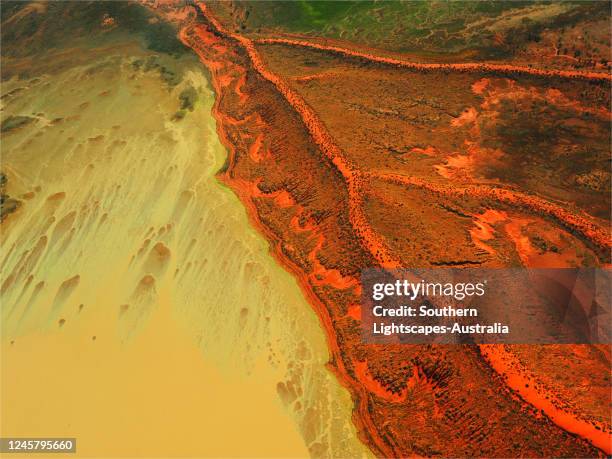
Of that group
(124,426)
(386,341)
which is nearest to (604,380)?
(386,341)

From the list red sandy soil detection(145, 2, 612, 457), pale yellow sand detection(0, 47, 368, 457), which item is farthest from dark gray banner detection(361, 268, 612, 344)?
pale yellow sand detection(0, 47, 368, 457)

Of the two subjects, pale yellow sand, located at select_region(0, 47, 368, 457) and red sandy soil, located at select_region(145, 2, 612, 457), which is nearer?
red sandy soil, located at select_region(145, 2, 612, 457)

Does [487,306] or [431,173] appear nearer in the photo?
[487,306]

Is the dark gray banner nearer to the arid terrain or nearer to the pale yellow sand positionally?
the arid terrain

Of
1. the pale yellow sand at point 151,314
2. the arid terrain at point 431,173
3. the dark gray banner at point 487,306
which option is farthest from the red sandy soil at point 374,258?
the pale yellow sand at point 151,314

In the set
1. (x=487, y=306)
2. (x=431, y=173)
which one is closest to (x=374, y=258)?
(x=487, y=306)

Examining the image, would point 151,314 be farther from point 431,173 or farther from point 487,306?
point 431,173

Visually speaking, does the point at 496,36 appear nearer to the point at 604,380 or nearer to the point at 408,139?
the point at 408,139
